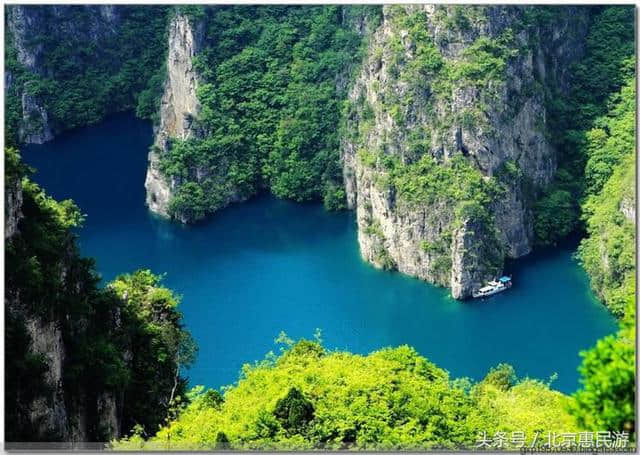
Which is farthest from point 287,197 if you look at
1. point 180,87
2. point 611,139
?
point 611,139

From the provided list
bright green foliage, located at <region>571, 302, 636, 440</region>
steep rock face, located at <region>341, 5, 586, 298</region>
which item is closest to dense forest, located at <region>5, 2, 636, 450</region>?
bright green foliage, located at <region>571, 302, 636, 440</region>

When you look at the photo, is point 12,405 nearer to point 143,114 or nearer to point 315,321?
point 315,321

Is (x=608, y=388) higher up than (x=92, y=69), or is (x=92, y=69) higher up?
(x=92, y=69)

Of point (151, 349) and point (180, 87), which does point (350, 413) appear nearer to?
point (151, 349)

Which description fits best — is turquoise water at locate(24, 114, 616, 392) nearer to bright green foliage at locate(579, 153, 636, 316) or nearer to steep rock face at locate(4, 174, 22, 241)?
bright green foliage at locate(579, 153, 636, 316)

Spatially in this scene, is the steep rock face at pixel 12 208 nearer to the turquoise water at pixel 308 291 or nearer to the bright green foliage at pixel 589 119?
the turquoise water at pixel 308 291
